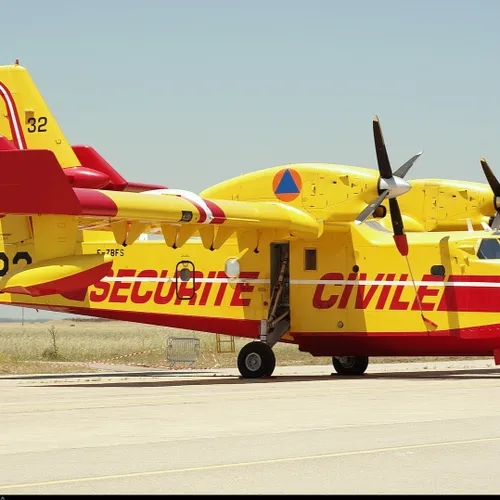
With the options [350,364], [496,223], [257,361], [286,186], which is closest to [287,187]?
[286,186]

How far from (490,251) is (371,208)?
3.23 metres

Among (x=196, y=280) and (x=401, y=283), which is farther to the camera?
(x=196, y=280)

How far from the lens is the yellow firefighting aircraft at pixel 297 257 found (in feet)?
83.4

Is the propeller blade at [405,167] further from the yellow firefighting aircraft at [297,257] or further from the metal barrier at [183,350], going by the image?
the metal barrier at [183,350]

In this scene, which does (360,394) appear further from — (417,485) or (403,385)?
(417,485)

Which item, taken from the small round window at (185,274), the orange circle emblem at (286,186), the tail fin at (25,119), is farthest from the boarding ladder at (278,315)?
the tail fin at (25,119)

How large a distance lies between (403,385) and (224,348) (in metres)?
28.2

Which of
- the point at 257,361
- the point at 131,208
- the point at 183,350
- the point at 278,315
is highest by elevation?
the point at 131,208

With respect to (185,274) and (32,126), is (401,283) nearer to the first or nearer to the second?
(185,274)

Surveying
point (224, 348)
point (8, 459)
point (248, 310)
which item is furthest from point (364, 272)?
point (224, 348)

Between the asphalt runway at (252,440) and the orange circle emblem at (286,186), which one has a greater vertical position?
the orange circle emblem at (286,186)

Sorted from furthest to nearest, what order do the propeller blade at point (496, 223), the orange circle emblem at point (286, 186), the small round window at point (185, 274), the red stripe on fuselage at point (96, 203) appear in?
the small round window at point (185, 274)
the propeller blade at point (496, 223)
the orange circle emblem at point (286, 186)
the red stripe on fuselage at point (96, 203)

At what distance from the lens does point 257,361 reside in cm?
2698

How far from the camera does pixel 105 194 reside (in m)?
21.8
